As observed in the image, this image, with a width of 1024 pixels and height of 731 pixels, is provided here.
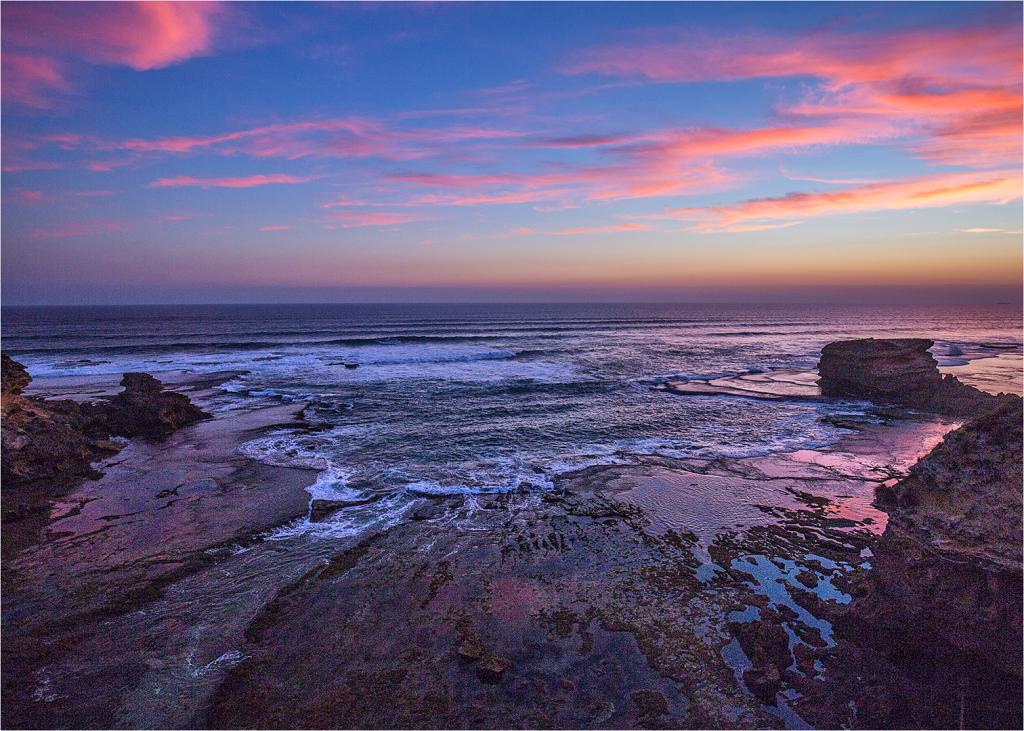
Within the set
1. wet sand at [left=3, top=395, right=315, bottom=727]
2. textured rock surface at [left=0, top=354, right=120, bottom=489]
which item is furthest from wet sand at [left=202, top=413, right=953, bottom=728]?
textured rock surface at [left=0, top=354, right=120, bottom=489]

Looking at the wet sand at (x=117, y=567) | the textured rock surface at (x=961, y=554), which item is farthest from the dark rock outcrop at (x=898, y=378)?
the wet sand at (x=117, y=567)

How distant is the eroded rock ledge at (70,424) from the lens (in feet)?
45.0

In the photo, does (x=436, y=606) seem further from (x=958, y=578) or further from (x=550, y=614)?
(x=958, y=578)

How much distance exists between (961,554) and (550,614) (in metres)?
5.84

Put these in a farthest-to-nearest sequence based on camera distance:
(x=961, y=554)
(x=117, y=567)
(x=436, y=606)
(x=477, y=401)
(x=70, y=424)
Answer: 1. (x=477, y=401)
2. (x=70, y=424)
3. (x=117, y=567)
4. (x=436, y=606)
5. (x=961, y=554)

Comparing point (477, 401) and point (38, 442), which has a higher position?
point (38, 442)

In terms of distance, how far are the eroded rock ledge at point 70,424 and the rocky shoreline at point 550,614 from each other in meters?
4.08

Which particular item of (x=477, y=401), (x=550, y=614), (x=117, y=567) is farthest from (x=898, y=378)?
(x=117, y=567)

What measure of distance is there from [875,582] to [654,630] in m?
3.63

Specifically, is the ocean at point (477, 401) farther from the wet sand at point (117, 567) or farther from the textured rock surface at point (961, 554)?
the textured rock surface at point (961, 554)

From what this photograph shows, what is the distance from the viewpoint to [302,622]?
7.48 m

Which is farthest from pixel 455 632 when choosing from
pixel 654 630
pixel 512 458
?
pixel 512 458

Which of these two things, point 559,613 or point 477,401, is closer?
point 559,613

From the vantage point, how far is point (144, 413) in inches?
746
